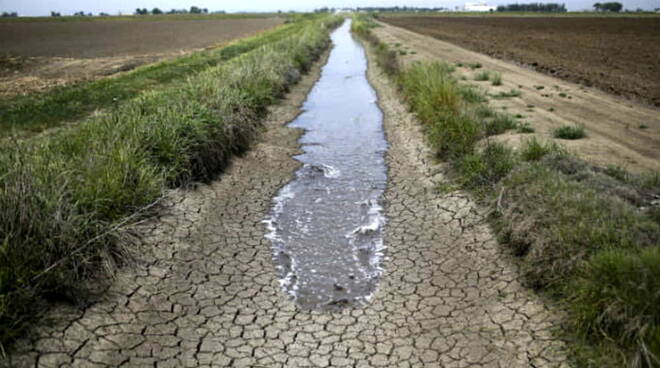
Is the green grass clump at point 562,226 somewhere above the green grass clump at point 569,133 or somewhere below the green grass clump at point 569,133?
above

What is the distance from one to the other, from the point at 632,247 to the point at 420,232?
260 centimetres

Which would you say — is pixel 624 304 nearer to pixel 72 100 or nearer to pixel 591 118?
pixel 591 118

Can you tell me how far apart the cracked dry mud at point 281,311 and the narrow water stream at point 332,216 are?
0.64 feet

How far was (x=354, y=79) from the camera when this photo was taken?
2216cm

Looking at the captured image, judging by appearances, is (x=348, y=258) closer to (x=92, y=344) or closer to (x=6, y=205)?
(x=92, y=344)

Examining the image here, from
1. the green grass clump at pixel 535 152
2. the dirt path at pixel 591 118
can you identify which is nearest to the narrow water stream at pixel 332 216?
the green grass clump at pixel 535 152

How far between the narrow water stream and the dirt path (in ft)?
9.02

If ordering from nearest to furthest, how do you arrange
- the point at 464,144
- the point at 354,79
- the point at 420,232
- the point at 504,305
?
the point at 504,305 < the point at 420,232 < the point at 464,144 < the point at 354,79

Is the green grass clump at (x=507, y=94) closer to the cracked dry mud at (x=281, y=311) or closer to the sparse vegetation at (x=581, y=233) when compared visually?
the sparse vegetation at (x=581, y=233)

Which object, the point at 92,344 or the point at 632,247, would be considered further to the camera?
the point at 632,247

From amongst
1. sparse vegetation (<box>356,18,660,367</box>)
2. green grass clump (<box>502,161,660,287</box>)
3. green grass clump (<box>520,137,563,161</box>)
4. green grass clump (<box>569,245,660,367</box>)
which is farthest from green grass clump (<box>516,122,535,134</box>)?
green grass clump (<box>569,245,660,367</box>)

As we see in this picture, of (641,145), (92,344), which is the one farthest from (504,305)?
(641,145)

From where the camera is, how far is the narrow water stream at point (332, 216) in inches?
231

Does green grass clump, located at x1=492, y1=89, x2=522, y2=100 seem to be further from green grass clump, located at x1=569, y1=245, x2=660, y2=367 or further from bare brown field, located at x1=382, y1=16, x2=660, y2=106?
green grass clump, located at x1=569, y1=245, x2=660, y2=367
